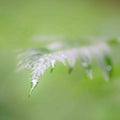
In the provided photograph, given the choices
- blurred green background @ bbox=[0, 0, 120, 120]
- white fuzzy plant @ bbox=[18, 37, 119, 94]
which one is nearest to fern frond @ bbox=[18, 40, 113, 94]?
white fuzzy plant @ bbox=[18, 37, 119, 94]

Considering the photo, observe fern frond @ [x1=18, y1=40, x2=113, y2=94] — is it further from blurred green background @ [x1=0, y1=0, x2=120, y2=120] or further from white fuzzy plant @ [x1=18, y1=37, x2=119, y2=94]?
blurred green background @ [x1=0, y1=0, x2=120, y2=120]

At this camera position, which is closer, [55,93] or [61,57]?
[61,57]

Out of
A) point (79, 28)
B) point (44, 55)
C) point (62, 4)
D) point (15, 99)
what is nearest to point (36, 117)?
point (15, 99)

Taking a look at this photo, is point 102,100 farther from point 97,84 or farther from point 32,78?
point 32,78

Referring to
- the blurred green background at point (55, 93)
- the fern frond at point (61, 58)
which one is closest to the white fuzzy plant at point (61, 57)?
the fern frond at point (61, 58)

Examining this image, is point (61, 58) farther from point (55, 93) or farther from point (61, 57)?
point (55, 93)

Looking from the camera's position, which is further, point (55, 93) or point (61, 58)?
point (55, 93)

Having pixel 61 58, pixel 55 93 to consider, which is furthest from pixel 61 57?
pixel 55 93

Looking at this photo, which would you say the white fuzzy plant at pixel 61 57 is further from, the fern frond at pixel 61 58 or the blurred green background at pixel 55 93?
the blurred green background at pixel 55 93

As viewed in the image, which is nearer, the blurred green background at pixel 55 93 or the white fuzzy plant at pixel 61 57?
the white fuzzy plant at pixel 61 57
